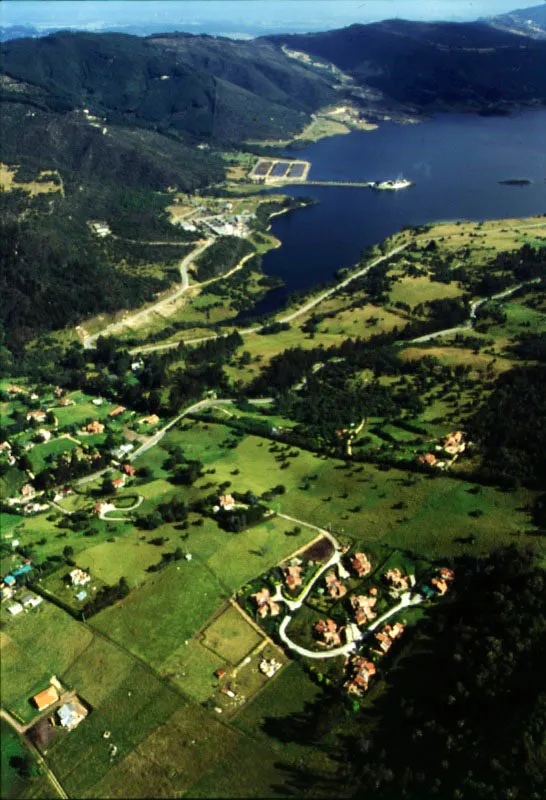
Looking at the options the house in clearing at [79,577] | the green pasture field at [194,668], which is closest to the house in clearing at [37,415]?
the house in clearing at [79,577]

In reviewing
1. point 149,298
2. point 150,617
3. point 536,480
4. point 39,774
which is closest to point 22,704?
point 39,774

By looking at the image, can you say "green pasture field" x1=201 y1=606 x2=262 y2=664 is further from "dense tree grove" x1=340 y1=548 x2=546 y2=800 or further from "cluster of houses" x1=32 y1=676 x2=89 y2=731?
"dense tree grove" x1=340 y1=548 x2=546 y2=800

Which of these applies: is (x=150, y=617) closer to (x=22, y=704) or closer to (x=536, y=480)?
(x=22, y=704)

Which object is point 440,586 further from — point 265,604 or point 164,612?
point 164,612

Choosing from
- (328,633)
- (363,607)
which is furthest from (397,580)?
(328,633)

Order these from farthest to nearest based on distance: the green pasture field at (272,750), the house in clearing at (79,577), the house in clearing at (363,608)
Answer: the house in clearing at (79,577)
the house in clearing at (363,608)
the green pasture field at (272,750)

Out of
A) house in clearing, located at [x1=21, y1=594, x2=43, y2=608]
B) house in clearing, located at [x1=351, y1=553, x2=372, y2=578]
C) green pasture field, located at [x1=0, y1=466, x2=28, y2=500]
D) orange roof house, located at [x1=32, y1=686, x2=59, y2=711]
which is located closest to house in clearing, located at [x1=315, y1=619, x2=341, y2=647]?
house in clearing, located at [x1=351, y1=553, x2=372, y2=578]

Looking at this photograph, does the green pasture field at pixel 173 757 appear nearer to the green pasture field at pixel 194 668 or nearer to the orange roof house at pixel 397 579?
the green pasture field at pixel 194 668

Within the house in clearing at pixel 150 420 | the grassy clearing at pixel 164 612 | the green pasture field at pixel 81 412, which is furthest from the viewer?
the house in clearing at pixel 150 420
